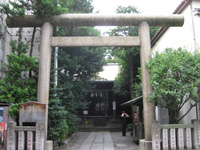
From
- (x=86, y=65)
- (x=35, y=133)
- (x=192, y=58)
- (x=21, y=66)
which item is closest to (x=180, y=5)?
(x=192, y=58)

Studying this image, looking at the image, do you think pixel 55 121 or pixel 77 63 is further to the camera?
pixel 77 63

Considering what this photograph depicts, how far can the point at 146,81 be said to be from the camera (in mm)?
9641

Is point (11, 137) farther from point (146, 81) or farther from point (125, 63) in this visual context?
point (125, 63)

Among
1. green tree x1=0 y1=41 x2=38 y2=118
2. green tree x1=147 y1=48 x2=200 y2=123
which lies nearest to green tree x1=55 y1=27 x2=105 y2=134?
green tree x1=0 y1=41 x2=38 y2=118

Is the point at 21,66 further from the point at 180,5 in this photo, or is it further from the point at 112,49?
the point at 112,49

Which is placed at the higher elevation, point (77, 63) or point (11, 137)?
point (77, 63)

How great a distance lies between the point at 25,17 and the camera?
10023mm

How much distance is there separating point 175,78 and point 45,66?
573cm

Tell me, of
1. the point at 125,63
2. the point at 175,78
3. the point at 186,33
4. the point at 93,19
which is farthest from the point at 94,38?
the point at 125,63

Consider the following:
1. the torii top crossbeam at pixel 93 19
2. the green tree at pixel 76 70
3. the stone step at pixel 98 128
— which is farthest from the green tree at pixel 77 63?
the stone step at pixel 98 128

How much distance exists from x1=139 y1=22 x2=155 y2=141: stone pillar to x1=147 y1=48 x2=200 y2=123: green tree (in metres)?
0.55

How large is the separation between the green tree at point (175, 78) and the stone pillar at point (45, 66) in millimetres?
4642

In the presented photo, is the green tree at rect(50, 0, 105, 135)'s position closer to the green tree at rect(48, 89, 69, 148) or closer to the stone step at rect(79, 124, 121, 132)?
the green tree at rect(48, 89, 69, 148)

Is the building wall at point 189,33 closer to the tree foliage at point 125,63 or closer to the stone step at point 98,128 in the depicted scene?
the tree foliage at point 125,63
